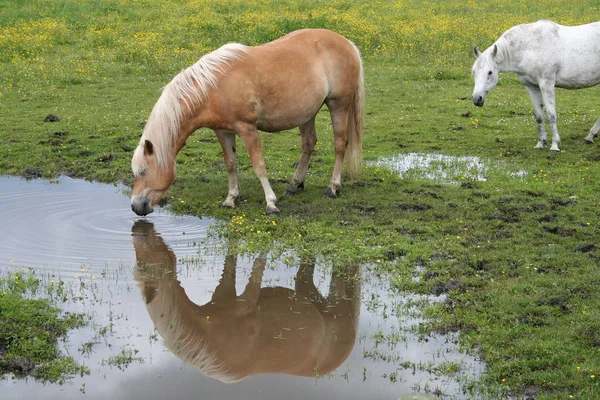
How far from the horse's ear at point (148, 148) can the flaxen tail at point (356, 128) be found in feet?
10.1

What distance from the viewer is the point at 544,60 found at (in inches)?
494

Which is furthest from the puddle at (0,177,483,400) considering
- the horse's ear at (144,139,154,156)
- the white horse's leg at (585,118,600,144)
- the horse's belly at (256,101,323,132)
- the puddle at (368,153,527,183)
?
the white horse's leg at (585,118,600,144)

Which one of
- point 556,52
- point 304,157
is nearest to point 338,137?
point 304,157

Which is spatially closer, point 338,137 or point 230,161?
point 230,161

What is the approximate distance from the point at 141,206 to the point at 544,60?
7.33 metres

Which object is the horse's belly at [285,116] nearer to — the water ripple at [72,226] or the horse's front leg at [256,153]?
the horse's front leg at [256,153]

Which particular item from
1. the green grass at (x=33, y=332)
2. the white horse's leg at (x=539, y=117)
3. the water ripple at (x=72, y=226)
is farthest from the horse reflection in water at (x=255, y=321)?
the white horse's leg at (x=539, y=117)

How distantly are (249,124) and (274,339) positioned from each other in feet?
12.9

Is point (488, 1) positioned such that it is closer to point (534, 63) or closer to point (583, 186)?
point (534, 63)

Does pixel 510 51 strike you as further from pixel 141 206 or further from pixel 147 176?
pixel 141 206

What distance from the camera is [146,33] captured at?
915 inches

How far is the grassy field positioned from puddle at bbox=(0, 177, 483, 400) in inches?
14.8


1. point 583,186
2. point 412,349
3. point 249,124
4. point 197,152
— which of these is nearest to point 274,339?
point 412,349

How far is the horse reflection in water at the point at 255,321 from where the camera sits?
18.7 ft
